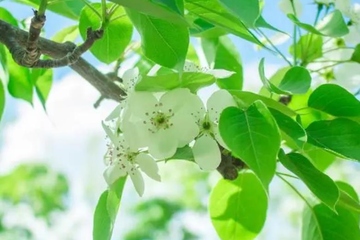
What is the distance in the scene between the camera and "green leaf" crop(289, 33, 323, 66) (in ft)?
2.70

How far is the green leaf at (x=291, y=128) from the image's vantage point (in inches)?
19.9

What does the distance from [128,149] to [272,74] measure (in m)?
0.31

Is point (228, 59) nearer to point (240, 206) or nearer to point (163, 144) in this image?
point (240, 206)

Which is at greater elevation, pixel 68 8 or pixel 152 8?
pixel 68 8

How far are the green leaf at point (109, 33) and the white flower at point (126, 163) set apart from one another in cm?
13

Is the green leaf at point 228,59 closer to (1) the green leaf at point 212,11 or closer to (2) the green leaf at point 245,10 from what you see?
(1) the green leaf at point 212,11

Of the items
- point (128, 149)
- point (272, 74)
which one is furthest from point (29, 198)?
point (128, 149)

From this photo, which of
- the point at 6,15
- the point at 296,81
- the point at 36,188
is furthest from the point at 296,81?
the point at 36,188

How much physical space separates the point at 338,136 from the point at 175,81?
0.42 feet

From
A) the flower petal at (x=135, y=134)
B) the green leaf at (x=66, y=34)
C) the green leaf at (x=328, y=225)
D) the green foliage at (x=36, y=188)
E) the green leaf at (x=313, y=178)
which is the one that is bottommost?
the green leaf at (x=328, y=225)

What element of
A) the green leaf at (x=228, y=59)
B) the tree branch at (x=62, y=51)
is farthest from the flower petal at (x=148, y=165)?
the green leaf at (x=228, y=59)

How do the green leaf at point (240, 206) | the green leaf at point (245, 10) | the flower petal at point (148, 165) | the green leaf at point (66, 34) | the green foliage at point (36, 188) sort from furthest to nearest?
the green foliage at point (36, 188) < the green leaf at point (66, 34) < the green leaf at point (240, 206) < the flower petal at point (148, 165) < the green leaf at point (245, 10)

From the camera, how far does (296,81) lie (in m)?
0.62

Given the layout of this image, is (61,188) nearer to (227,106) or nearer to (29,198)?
(29,198)
